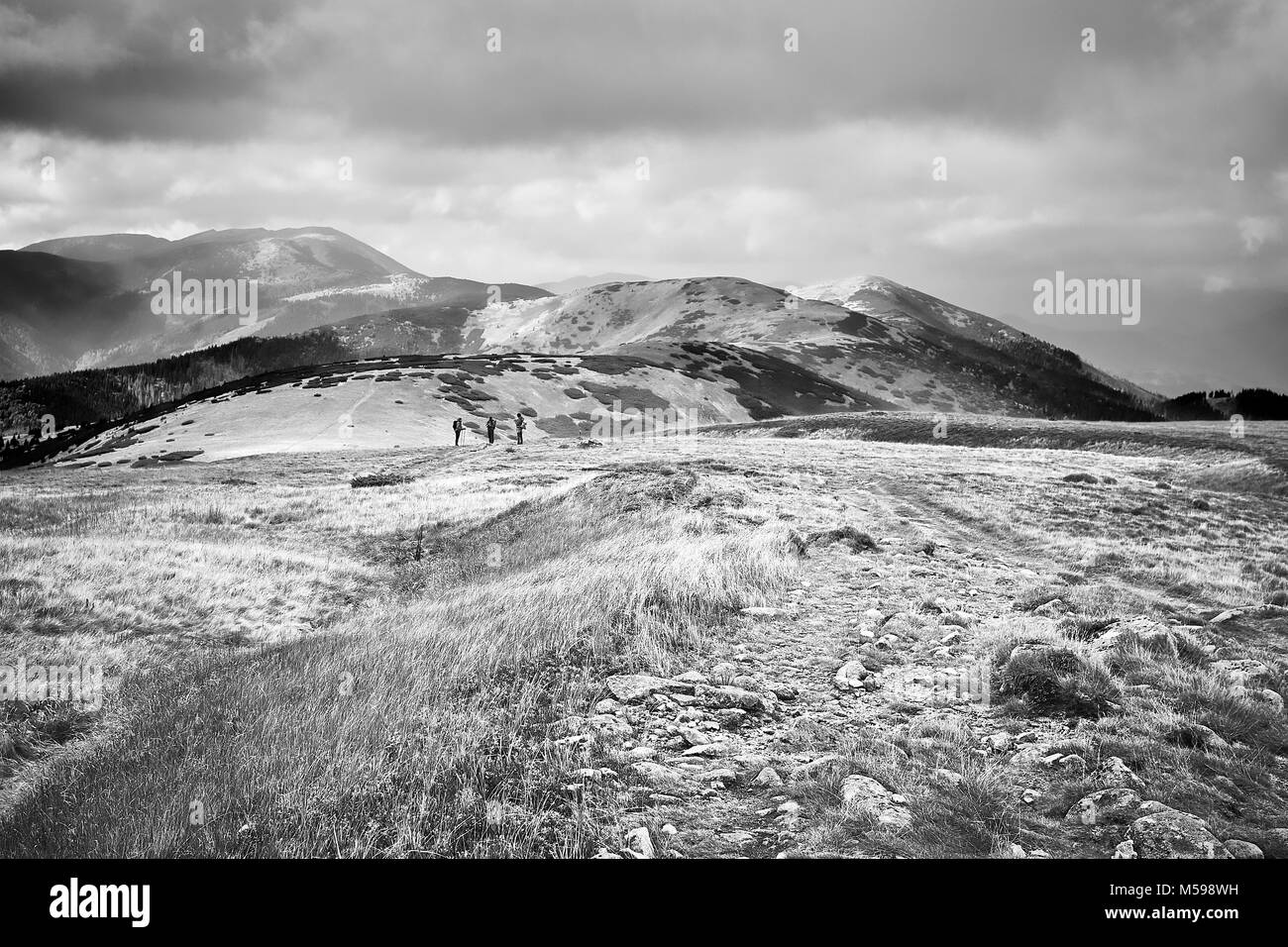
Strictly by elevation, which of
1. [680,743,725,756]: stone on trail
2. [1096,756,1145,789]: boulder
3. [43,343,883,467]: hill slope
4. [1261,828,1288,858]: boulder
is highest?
[43,343,883,467]: hill slope

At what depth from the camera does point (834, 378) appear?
167 m

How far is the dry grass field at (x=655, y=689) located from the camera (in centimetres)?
561

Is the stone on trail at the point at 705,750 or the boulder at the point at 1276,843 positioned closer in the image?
the boulder at the point at 1276,843

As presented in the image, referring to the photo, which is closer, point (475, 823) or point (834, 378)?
point (475, 823)

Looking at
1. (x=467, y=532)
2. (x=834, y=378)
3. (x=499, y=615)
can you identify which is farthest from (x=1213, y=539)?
(x=834, y=378)

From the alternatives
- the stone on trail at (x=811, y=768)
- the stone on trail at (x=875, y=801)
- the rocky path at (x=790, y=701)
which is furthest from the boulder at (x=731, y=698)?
the stone on trail at (x=875, y=801)

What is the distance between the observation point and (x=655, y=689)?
8.48 m

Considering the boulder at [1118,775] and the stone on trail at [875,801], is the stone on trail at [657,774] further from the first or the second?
the boulder at [1118,775]

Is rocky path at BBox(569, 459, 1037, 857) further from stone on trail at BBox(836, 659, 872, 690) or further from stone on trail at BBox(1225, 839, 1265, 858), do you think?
stone on trail at BBox(1225, 839, 1265, 858)

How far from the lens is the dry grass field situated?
18.4 ft

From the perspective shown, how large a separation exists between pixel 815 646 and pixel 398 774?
20.9ft

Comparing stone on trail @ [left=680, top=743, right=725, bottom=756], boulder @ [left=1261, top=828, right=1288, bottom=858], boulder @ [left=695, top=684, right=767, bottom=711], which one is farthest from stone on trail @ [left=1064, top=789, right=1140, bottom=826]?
boulder @ [left=695, top=684, right=767, bottom=711]

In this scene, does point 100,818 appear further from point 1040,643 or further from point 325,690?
point 1040,643

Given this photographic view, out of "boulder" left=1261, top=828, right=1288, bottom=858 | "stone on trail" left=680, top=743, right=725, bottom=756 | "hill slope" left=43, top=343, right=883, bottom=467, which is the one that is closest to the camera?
"boulder" left=1261, top=828, right=1288, bottom=858
